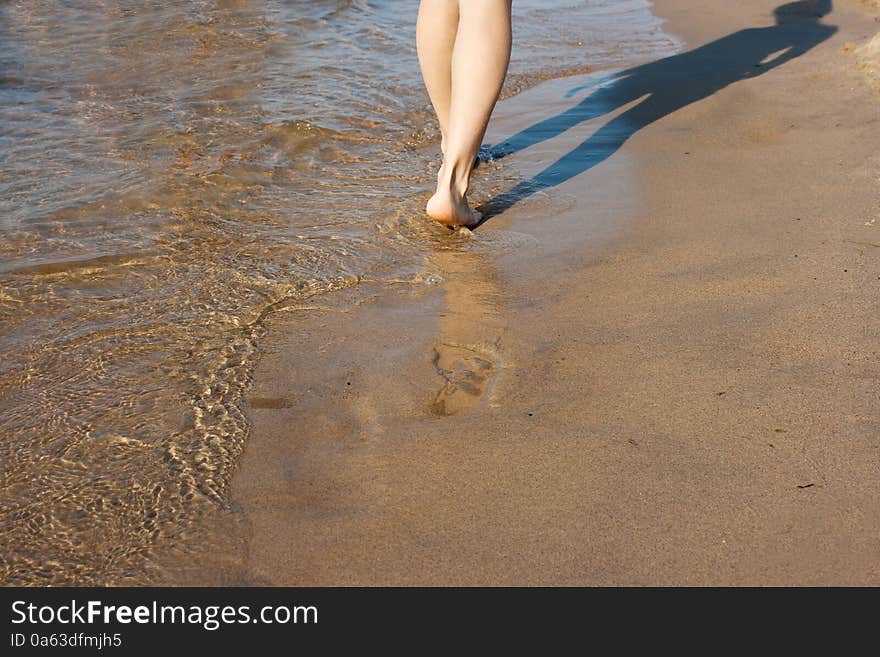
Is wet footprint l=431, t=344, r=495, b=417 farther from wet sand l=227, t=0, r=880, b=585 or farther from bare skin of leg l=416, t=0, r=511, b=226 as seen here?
bare skin of leg l=416, t=0, r=511, b=226

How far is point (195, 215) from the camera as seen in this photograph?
278 centimetres

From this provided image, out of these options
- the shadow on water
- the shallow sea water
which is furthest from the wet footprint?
the shadow on water

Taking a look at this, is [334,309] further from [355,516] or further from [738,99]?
[738,99]

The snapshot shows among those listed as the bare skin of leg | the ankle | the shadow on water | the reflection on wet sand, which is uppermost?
the bare skin of leg

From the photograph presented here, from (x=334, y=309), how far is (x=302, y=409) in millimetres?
437

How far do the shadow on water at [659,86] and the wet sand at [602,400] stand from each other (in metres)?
0.15

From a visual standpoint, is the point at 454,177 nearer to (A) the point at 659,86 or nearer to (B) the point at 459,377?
(B) the point at 459,377

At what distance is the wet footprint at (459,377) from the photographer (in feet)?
5.89

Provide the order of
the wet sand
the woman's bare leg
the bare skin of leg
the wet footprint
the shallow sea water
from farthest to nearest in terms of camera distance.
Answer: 1. the woman's bare leg
2. the bare skin of leg
3. the wet footprint
4. the shallow sea water
5. the wet sand

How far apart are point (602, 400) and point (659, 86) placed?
2.65 meters

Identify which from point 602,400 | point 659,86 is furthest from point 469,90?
point 659,86

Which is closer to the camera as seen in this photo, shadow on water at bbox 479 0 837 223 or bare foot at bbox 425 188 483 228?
bare foot at bbox 425 188 483 228

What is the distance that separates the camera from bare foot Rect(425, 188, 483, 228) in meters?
2.60
